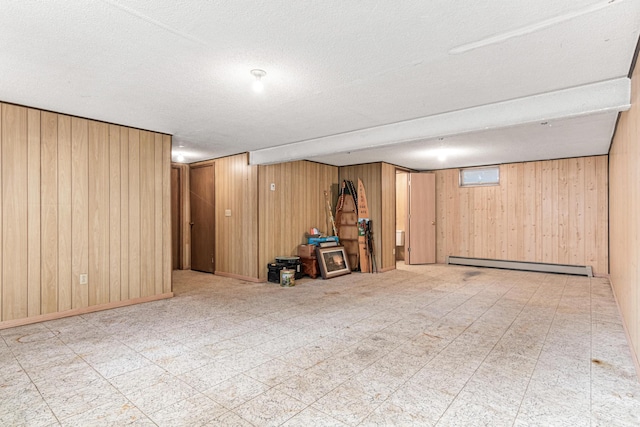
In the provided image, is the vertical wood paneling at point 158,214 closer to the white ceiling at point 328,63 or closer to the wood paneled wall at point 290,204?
the white ceiling at point 328,63

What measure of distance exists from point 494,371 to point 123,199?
14.9ft

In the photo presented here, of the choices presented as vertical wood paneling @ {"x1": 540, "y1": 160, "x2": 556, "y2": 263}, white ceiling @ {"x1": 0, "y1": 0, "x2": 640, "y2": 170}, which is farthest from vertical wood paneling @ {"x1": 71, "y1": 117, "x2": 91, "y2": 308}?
vertical wood paneling @ {"x1": 540, "y1": 160, "x2": 556, "y2": 263}

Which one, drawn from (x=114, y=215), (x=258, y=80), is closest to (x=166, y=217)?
(x=114, y=215)

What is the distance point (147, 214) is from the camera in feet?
15.6

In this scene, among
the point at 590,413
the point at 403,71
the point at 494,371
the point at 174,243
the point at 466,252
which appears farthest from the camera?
the point at 466,252

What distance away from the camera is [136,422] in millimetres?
1981

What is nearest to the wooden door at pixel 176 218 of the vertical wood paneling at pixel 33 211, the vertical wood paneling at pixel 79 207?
the vertical wood paneling at pixel 79 207

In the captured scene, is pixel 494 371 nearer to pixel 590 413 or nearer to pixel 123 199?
pixel 590 413

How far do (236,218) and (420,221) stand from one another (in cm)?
443

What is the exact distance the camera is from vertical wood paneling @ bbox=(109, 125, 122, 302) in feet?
14.4

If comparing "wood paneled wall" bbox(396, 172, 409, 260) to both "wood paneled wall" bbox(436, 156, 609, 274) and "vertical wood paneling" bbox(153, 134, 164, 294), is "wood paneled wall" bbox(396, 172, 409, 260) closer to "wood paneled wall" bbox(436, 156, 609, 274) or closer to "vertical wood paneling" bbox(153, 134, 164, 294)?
"wood paneled wall" bbox(436, 156, 609, 274)

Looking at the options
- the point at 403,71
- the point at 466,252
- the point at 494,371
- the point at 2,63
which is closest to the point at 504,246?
the point at 466,252

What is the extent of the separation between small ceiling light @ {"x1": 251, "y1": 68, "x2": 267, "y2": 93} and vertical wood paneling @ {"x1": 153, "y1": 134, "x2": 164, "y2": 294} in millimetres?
2451

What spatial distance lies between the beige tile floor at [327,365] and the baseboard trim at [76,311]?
15 cm
